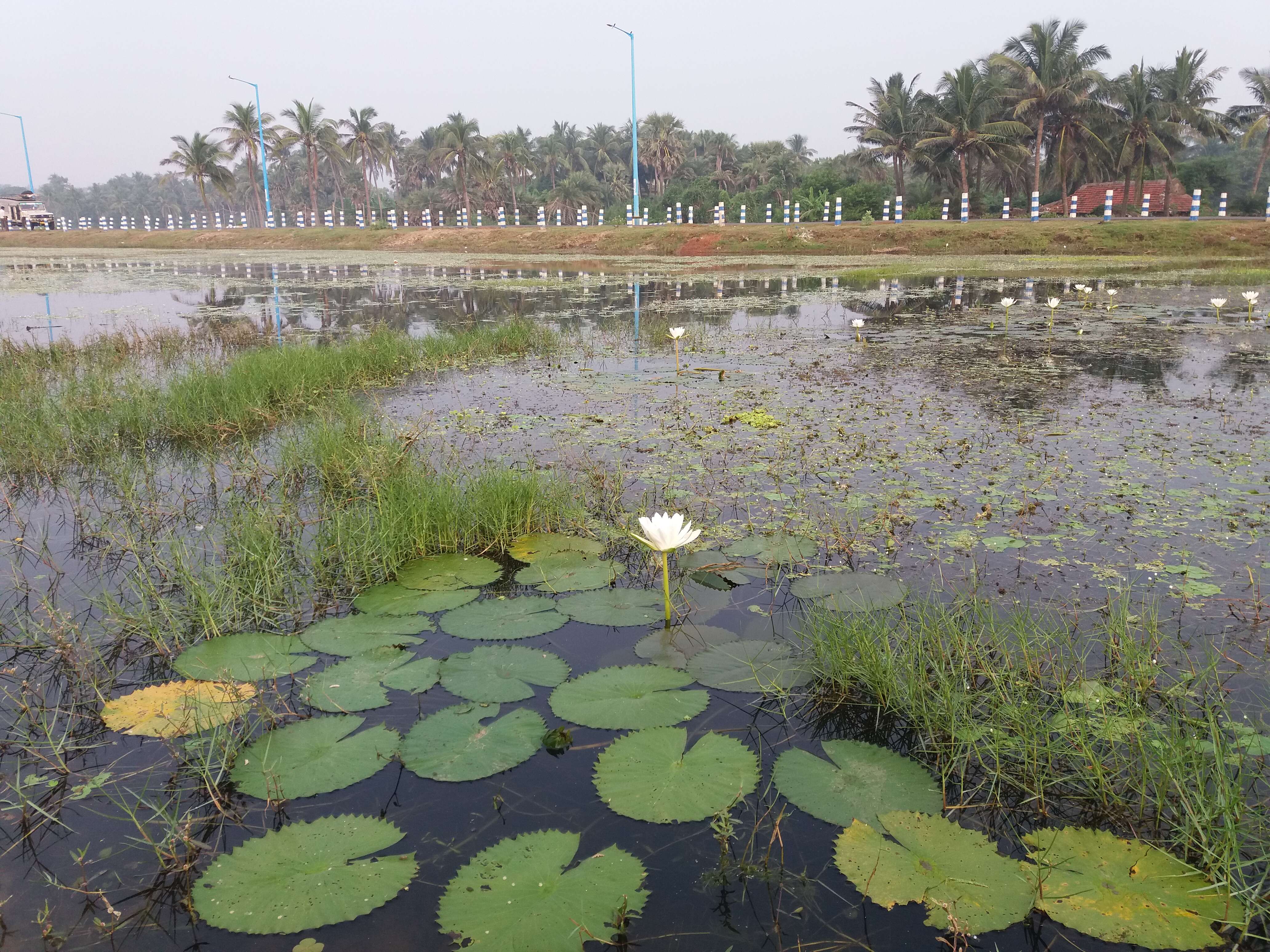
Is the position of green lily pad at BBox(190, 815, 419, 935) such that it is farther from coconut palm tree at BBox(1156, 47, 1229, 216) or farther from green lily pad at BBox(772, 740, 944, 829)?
coconut palm tree at BBox(1156, 47, 1229, 216)

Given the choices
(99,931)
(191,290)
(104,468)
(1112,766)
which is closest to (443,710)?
(99,931)

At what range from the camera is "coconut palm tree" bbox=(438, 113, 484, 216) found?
40906mm

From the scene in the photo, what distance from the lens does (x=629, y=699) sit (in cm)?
231

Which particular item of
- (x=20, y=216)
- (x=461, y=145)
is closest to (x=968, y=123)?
(x=461, y=145)

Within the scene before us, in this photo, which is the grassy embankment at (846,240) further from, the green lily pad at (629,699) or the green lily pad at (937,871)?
the green lily pad at (937,871)

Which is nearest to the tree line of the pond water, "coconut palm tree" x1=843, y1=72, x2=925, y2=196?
"coconut palm tree" x1=843, y1=72, x2=925, y2=196

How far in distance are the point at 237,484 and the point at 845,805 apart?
11.5 ft

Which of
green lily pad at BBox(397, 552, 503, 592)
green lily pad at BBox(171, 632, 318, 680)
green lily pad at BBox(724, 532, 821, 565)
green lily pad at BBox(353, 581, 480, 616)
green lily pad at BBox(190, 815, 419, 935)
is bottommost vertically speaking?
green lily pad at BBox(190, 815, 419, 935)

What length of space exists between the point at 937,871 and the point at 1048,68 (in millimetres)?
32862

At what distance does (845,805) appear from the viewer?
1887 mm

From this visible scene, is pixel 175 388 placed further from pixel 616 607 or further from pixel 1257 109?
pixel 1257 109

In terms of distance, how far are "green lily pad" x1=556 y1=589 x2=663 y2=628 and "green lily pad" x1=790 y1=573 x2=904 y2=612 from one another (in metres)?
0.52

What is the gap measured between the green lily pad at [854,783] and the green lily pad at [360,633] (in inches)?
51.6

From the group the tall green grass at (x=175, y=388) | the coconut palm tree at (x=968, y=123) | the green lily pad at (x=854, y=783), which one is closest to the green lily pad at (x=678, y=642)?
the green lily pad at (x=854, y=783)
